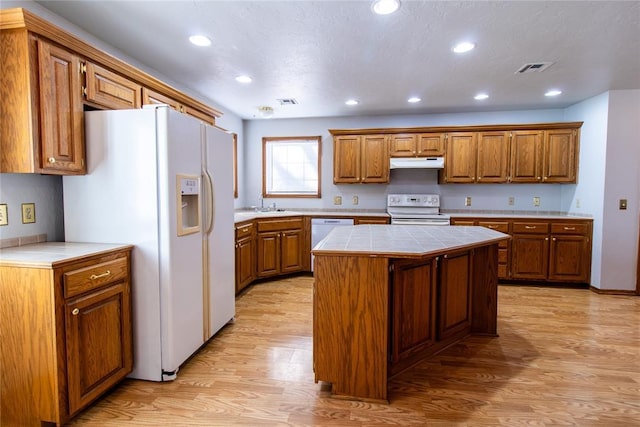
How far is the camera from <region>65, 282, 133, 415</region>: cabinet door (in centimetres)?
160

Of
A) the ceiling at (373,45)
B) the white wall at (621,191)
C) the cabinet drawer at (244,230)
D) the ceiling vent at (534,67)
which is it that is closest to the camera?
the ceiling at (373,45)

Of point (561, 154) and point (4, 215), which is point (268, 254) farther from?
point (561, 154)

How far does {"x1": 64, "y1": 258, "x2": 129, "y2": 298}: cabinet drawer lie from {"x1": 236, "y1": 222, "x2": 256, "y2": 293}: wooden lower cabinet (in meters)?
1.67

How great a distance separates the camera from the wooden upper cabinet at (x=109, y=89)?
6.42ft

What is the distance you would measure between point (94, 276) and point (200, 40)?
1.85 meters

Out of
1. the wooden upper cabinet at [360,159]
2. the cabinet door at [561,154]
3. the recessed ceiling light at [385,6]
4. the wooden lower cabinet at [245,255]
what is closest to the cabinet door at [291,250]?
the wooden lower cabinet at [245,255]

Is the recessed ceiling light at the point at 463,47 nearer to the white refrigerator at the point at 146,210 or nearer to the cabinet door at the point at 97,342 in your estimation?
the white refrigerator at the point at 146,210

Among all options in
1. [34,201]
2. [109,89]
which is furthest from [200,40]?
[34,201]

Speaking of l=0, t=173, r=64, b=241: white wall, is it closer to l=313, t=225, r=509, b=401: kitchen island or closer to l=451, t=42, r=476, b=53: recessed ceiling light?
l=313, t=225, r=509, b=401: kitchen island

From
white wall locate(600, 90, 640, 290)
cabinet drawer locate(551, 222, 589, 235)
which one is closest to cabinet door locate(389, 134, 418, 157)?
cabinet drawer locate(551, 222, 589, 235)

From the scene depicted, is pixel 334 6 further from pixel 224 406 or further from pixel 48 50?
pixel 224 406

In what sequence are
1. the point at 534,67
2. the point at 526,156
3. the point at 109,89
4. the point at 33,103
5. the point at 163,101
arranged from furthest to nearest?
the point at 526,156, the point at 534,67, the point at 163,101, the point at 109,89, the point at 33,103

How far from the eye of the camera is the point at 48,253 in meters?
1.68

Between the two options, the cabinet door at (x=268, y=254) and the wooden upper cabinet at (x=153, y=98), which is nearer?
the wooden upper cabinet at (x=153, y=98)
